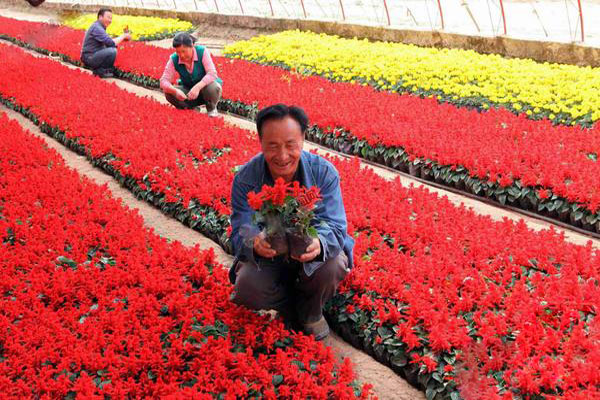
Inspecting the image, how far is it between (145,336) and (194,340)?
0.29 metres

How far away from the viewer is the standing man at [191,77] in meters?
8.59

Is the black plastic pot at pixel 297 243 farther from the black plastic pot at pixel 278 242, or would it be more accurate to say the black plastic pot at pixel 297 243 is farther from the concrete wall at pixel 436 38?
the concrete wall at pixel 436 38

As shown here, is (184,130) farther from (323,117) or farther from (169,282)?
(169,282)

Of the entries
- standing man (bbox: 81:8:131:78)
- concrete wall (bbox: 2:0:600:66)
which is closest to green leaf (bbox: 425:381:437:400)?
concrete wall (bbox: 2:0:600:66)

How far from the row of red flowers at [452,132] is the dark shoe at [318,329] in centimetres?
279

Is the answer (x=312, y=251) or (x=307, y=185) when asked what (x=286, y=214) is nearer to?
(x=312, y=251)

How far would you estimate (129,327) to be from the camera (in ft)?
12.1

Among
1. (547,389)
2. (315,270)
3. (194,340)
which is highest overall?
(315,270)

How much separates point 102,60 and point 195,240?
29.1ft

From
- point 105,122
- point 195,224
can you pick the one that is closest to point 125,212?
point 195,224

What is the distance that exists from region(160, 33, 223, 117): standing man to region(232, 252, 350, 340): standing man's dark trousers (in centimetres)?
542

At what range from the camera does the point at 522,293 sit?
3873 millimetres

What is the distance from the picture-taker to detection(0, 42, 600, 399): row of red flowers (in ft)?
10.8

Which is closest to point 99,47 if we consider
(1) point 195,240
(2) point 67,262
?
(1) point 195,240
